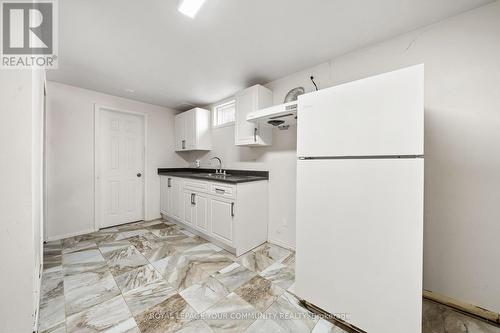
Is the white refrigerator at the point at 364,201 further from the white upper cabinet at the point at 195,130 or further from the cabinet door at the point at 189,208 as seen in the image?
the white upper cabinet at the point at 195,130

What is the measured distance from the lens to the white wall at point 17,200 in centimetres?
89

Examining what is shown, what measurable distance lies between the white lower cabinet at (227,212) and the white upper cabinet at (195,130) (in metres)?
0.83

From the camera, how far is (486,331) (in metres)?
1.28

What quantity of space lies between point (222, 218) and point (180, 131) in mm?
2344

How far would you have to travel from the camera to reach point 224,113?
11.7 ft

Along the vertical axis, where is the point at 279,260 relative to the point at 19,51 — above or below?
below

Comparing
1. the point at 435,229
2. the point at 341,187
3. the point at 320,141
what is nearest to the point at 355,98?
the point at 320,141

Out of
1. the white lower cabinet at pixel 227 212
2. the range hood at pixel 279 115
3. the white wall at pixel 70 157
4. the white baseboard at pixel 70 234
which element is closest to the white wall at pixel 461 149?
the range hood at pixel 279 115

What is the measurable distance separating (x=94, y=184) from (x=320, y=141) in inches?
143

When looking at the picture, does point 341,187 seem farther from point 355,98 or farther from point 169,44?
point 169,44

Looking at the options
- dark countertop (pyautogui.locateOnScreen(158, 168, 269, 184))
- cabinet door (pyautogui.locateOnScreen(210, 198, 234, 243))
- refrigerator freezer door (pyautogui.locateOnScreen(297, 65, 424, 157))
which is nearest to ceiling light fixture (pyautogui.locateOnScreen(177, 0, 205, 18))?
refrigerator freezer door (pyautogui.locateOnScreen(297, 65, 424, 157))

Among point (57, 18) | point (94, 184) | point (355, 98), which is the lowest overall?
point (94, 184)

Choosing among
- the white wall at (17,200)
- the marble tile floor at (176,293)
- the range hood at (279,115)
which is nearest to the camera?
the white wall at (17,200)

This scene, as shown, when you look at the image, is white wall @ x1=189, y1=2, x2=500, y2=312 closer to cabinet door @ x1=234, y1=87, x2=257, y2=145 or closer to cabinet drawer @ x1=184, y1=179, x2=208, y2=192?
cabinet door @ x1=234, y1=87, x2=257, y2=145
